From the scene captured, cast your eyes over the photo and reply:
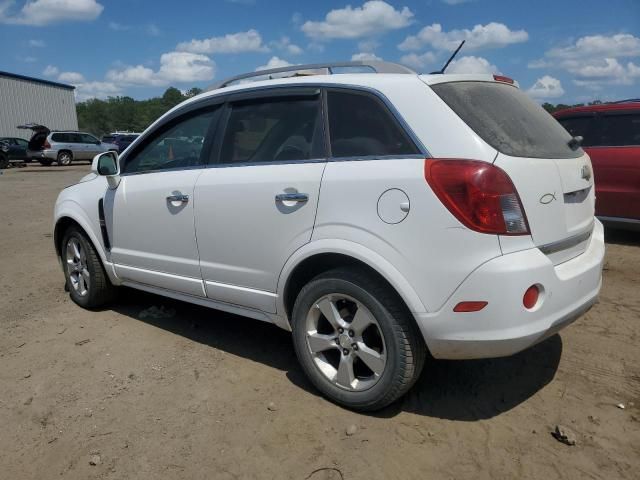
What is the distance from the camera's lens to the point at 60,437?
2.86 metres

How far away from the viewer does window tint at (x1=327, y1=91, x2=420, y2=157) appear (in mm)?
2734

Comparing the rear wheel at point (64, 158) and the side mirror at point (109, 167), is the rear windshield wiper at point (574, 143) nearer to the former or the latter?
the side mirror at point (109, 167)

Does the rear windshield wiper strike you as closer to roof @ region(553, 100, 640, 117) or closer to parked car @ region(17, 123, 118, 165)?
roof @ region(553, 100, 640, 117)

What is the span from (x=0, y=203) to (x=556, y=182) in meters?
12.8

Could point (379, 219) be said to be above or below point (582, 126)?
below

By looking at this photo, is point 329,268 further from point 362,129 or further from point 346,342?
point 362,129

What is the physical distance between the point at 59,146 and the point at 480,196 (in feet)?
92.5

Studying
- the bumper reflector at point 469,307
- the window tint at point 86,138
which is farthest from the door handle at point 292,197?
the window tint at point 86,138

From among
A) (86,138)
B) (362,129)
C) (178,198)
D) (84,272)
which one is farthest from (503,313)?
(86,138)

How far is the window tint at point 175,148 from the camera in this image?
374cm

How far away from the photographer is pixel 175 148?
3928 mm

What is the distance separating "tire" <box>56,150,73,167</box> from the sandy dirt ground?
25314 millimetres

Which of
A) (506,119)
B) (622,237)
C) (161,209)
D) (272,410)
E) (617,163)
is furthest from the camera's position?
(622,237)

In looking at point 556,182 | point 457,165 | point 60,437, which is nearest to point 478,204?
point 457,165
